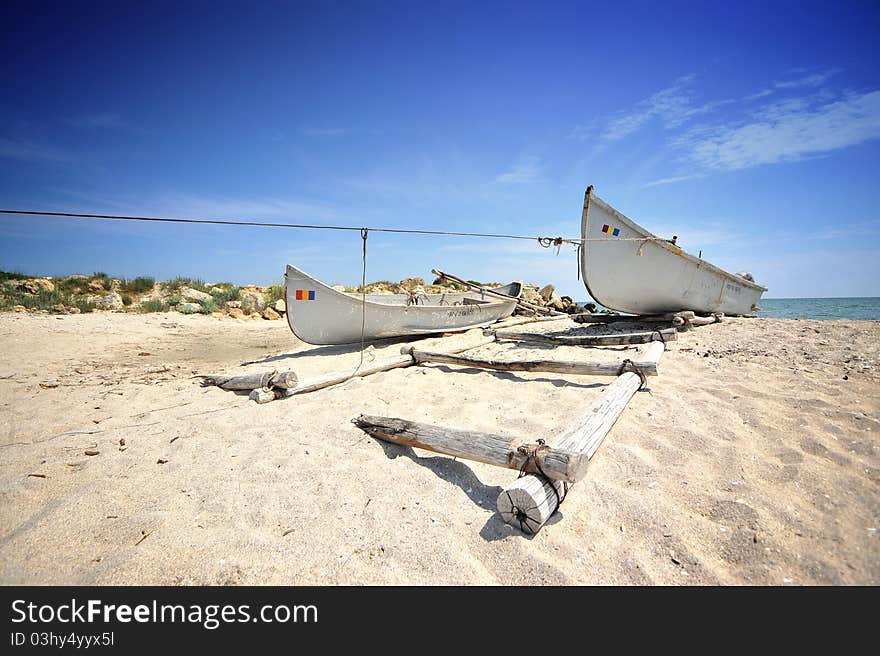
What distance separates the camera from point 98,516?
7.07ft

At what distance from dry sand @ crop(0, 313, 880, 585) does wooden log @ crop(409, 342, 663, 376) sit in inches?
9.6

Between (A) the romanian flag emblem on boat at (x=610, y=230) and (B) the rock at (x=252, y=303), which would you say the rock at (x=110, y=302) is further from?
(A) the romanian flag emblem on boat at (x=610, y=230)

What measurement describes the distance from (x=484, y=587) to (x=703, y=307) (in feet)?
30.6

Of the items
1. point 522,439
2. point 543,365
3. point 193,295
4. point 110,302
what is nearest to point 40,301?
point 110,302

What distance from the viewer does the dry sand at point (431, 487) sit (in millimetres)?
1822

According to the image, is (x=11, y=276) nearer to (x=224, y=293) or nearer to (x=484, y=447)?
(x=224, y=293)

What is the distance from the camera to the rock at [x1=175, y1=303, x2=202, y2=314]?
496 inches

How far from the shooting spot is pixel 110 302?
12570 mm

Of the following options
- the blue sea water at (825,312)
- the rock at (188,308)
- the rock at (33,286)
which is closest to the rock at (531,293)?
the blue sea water at (825,312)

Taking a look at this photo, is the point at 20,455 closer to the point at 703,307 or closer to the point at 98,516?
the point at 98,516

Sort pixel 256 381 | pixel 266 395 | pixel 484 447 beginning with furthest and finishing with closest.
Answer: pixel 256 381
pixel 266 395
pixel 484 447

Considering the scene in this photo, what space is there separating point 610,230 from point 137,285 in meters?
17.3

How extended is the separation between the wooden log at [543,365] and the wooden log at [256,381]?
6.82 ft
